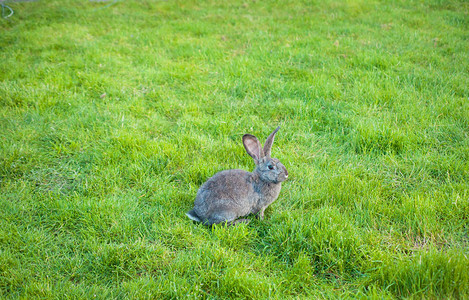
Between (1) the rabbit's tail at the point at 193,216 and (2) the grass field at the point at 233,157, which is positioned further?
(1) the rabbit's tail at the point at 193,216

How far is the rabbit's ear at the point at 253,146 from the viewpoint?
401 centimetres

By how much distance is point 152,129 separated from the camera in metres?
5.38

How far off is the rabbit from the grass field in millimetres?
150

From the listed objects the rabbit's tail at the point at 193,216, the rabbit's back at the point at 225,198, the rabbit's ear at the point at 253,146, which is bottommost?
the rabbit's tail at the point at 193,216

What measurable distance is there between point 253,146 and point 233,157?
698 millimetres

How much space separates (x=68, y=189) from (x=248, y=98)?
10.0 feet

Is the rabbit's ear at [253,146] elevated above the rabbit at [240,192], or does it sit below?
above

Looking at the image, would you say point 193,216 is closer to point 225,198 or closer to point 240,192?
point 225,198

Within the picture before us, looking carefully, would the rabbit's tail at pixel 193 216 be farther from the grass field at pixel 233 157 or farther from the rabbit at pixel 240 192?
the grass field at pixel 233 157

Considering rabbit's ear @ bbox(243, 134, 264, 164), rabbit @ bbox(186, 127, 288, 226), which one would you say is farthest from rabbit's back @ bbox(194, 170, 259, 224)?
rabbit's ear @ bbox(243, 134, 264, 164)

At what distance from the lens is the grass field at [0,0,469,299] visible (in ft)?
10.6

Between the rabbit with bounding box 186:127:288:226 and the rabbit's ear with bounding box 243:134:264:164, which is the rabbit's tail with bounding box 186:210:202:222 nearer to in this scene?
the rabbit with bounding box 186:127:288:226

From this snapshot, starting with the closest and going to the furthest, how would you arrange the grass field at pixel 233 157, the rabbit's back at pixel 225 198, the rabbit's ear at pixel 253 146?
the grass field at pixel 233 157, the rabbit's back at pixel 225 198, the rabbit's ear at pixel 253 146

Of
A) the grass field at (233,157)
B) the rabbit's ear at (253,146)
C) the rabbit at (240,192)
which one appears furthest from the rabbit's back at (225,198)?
the rabbit's ear at (253,146)
